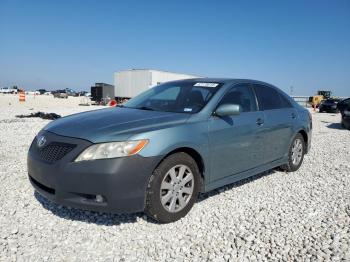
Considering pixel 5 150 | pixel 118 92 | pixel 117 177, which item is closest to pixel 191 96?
pixel 117 177

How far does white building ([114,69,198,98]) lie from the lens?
30.3m

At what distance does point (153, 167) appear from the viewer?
3.27 metres

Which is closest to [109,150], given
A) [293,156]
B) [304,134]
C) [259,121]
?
[259,121]

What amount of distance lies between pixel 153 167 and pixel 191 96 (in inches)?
56.0

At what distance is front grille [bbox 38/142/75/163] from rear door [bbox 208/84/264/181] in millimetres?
1596

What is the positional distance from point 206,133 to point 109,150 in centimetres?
120

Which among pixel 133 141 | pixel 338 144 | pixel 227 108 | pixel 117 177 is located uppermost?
pixel 227 108

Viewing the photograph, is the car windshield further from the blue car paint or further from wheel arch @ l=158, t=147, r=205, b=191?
wheel arch @ l=158, t=147, r=205, b=191

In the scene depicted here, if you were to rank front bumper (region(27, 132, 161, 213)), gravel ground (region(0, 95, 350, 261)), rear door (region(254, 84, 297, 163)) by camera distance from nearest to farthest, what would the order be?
gravel ground (region(0, 95, 350, 261)) → front bumper (region(27, 132, 161, 213)) → rear door (region(254, 84, 297, 163))

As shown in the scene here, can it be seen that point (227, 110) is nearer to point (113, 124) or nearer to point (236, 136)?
point (236, 136)

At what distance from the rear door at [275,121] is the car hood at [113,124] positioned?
168 centimetres

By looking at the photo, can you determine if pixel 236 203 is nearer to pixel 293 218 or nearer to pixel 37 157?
pixel 293 218

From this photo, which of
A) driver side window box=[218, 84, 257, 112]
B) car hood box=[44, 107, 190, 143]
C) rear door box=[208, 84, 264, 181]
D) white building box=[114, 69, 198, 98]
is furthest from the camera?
white building box=[114, 69, 198, 98]

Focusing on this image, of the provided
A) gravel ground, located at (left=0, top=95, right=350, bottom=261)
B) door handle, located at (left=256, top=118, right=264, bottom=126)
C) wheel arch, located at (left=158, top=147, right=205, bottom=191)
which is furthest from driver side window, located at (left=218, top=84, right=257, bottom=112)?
gravel ground, located at (left=0, top=95, right=350, bottom=261)
